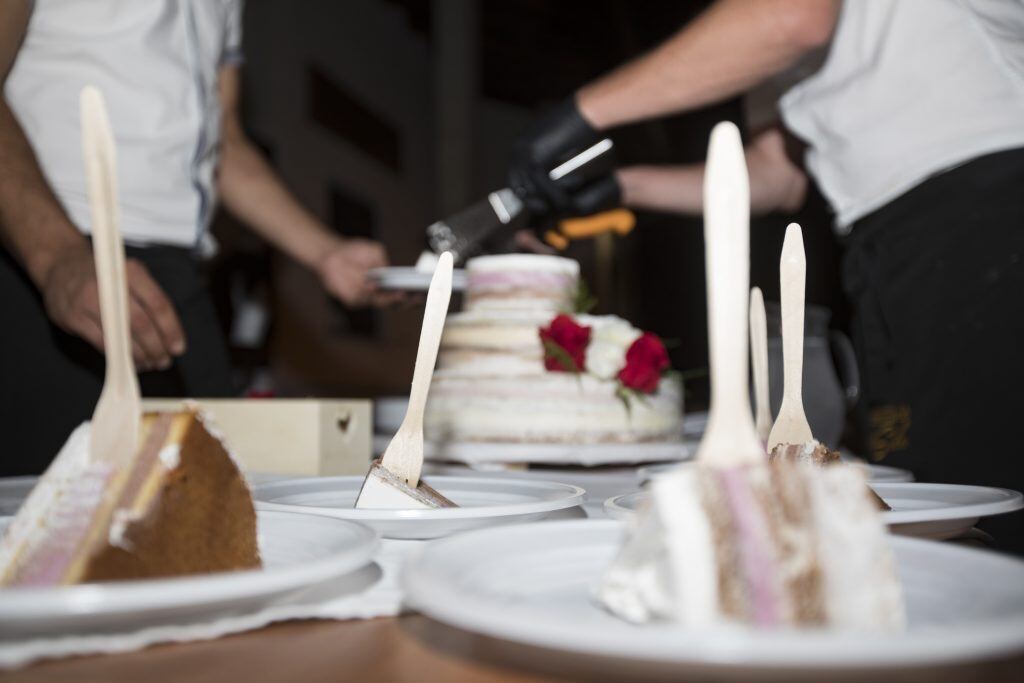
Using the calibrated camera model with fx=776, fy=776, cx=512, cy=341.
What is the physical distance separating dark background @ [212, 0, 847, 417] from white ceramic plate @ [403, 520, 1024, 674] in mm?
2834

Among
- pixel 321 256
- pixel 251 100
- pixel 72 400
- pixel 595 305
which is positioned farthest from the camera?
pixel 251 100

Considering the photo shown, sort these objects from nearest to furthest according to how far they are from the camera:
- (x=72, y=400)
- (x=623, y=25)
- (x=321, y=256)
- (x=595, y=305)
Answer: (x=72, y=400) < (x=595, y=305) < (x=321, y=256) < (x=623, y=25)

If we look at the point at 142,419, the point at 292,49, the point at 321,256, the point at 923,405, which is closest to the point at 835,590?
the point at 142,419

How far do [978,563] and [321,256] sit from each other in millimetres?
1960

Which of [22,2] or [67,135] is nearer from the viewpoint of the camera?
[22,2]

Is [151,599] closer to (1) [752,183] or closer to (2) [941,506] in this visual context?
(2) [941,506]

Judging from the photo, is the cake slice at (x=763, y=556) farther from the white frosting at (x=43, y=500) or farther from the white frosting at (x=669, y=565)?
the white frosting at (x=43, y=500)

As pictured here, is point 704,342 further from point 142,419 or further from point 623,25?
point 142,419

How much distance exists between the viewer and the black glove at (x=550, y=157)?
1.55 metres

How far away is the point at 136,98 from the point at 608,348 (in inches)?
41.8

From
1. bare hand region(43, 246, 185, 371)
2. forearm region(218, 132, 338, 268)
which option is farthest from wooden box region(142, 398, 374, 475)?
forearm region(218, 132, 338, 268)

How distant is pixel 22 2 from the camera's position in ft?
4.31

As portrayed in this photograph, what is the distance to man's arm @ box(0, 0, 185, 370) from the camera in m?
1.14

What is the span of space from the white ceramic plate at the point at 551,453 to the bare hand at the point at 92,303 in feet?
1.55
